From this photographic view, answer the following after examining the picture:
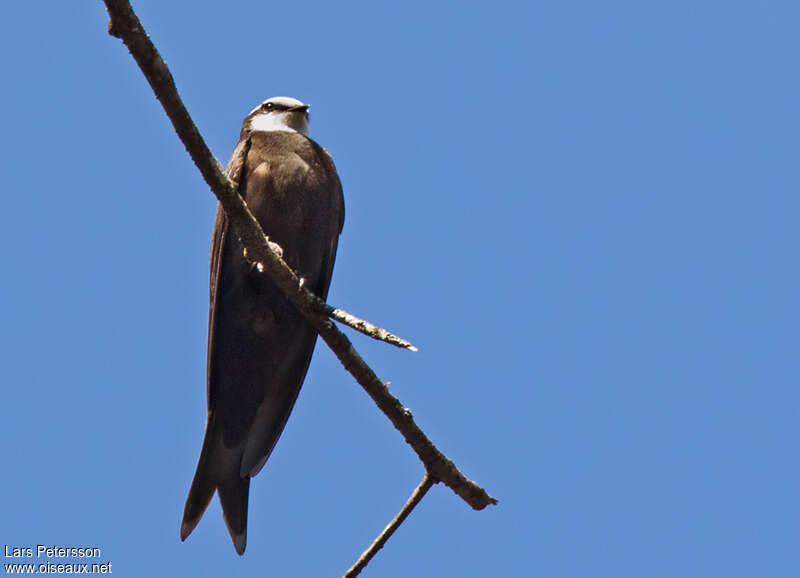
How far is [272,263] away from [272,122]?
332cm

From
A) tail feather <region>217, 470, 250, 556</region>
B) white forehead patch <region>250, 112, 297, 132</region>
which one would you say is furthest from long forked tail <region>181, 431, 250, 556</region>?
white forehead patch <region>250, 112, 297, 132</region>

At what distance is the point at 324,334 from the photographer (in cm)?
484

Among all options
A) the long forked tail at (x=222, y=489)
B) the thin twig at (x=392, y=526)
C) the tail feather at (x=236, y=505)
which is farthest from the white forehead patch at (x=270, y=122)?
the thin twig at (x=392, y=526)

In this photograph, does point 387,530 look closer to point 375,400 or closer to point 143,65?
point 375,400

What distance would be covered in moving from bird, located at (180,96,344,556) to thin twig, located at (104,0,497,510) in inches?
60.8

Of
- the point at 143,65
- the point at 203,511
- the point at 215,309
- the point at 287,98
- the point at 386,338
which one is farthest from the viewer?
the point at 287,98

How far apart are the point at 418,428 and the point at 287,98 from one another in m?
4.00

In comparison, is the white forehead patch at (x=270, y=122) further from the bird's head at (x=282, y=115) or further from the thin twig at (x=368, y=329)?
the thin twig at (x=368, y=329)

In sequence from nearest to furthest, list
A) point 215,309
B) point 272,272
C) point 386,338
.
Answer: point 386,338 → point 272,272 → point 215,309

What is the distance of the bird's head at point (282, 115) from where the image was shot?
304 inches

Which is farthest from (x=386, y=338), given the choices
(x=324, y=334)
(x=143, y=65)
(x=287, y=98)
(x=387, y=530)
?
(x=287, y=98)

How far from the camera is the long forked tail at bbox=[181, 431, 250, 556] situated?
585 cm

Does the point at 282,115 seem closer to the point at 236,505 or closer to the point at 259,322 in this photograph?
the point at 259,322

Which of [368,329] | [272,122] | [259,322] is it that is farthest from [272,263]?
[272,122]
